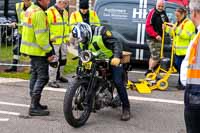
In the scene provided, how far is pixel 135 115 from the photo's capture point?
6.95m

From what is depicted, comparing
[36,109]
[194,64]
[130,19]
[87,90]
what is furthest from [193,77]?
[130,19]

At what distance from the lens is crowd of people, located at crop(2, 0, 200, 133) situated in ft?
11.9

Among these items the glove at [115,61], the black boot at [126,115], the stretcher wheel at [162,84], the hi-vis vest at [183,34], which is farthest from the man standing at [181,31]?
the glove at [115,61]

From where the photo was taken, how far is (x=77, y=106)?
6.22 meters

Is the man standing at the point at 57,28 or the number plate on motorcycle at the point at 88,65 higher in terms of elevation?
the man standing at the point at 57,28

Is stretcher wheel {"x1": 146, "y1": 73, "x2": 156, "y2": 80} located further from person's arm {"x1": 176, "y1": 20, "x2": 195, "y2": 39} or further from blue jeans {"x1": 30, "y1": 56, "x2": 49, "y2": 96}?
blue jeans {"x1": 30, "y1": 56, "x2": 49, "y2": 96}

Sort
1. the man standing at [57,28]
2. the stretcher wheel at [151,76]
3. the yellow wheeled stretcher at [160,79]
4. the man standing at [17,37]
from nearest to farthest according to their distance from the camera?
the man standing at [57,28], the yellow wheeled stretcher at [160,79], the stretcher wheel at [151,76], the man standing at [17,37]

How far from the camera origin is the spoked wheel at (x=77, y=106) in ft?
19.6

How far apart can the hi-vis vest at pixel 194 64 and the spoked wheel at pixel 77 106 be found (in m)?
2.59

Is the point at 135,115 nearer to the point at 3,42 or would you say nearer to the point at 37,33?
the point at 37,33

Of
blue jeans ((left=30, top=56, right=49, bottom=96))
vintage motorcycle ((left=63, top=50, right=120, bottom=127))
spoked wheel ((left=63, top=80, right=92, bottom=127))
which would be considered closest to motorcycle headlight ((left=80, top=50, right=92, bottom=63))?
vintage motorcycle ((left=63, top=50, right=120, bottom=127))

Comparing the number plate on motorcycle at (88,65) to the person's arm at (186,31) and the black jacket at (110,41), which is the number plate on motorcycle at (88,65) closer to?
→ the black jacket at (110,41)

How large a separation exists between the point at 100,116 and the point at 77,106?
670 millimetres

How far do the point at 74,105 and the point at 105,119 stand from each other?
663mm
